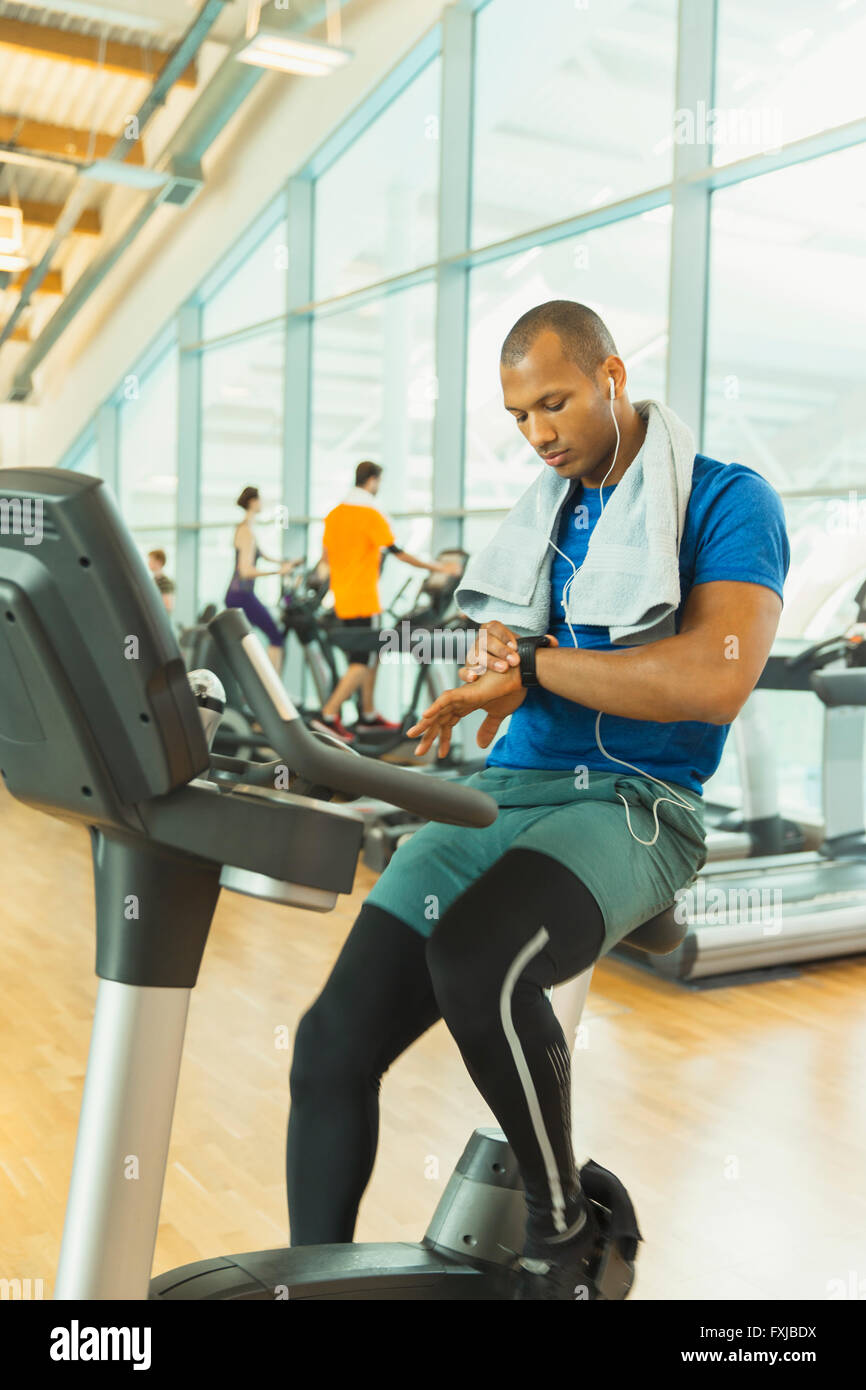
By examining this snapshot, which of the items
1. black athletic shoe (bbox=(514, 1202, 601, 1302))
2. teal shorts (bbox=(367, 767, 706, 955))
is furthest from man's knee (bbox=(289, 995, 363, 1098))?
black athletic shoe (bbox=(514, 1202, 601, 1302))

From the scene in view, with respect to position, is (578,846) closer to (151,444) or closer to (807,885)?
(807,885)

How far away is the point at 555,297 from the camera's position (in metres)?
4.52

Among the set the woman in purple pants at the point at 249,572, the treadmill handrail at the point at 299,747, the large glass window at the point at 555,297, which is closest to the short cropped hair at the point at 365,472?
the large glass window at the point at 555,297

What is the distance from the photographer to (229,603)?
696 cm

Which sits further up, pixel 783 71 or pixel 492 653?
pixel 783 71

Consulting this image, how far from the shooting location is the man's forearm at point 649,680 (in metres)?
1.27

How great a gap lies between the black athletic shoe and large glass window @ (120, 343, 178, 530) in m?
8.98

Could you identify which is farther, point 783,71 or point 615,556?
point 783,71

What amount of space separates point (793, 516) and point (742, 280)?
102cm

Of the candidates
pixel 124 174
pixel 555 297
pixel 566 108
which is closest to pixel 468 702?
pixel 555 297

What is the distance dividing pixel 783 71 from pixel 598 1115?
13.0ft

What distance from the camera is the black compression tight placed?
1.19 meters

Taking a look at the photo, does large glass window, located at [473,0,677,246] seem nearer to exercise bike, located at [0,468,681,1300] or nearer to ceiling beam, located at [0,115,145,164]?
ceiling beam, located at [0,115,145,164]

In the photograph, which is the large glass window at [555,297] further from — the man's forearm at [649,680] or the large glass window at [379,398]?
the man's forearm at [649,680]
